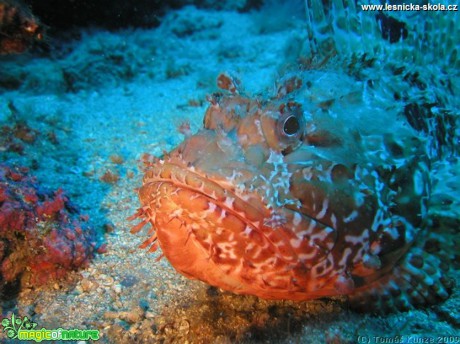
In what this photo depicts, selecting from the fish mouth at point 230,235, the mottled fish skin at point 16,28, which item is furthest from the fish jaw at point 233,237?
the mottled fish skin at point 16,28

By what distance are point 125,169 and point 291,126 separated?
364cm

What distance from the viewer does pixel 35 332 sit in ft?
10.4

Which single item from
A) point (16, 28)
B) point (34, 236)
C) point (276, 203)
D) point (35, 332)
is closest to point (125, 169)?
point (34, 236)

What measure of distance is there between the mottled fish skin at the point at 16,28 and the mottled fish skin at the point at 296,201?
16.9 feet

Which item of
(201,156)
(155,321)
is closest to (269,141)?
(201,156)

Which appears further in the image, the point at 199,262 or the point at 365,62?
the point at 365,62

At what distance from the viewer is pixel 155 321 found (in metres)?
3.31

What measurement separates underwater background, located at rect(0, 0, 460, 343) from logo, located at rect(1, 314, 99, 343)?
7 cm

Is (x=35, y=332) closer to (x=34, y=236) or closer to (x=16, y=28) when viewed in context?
(x=34, y=236)

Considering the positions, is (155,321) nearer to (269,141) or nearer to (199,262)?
(199,262)

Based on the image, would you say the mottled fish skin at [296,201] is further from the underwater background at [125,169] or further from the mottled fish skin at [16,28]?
the mottled fish skin at [16,28]

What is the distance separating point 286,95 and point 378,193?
1.13 m

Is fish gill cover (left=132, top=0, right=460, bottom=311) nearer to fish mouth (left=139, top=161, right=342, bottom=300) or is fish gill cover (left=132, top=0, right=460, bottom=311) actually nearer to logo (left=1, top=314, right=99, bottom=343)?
fish mouth (left=139, top=161, right=342, bottom=300)

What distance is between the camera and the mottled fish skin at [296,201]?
2.50 meters
